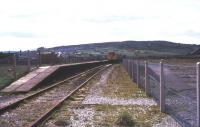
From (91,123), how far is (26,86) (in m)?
14.4

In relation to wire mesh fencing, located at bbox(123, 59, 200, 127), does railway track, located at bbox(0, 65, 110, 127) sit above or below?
below

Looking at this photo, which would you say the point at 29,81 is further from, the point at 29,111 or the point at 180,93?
the point at 180,93

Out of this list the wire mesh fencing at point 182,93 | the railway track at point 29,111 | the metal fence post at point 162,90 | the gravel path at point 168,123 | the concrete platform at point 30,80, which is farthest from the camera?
the concrete platform at point 30,80

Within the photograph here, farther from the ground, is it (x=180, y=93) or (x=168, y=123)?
(x=180, y=93)

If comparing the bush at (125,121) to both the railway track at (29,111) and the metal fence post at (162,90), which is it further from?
the metal fence post at (162,90)

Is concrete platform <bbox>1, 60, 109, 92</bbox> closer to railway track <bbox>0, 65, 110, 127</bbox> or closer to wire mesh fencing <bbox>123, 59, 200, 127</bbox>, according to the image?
railway track <bbox>0, 65, 110, 127</bbox>

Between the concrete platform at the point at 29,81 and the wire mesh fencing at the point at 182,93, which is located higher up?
the wire mesh fencing at the point at 182,93

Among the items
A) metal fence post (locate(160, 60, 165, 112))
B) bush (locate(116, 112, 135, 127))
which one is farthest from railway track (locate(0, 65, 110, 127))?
metal fence post (locate(160, 60, 165, 112))

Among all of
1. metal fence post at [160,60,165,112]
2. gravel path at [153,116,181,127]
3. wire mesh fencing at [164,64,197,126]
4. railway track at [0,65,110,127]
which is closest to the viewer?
wire mesh fencing at [164,64,197,126]

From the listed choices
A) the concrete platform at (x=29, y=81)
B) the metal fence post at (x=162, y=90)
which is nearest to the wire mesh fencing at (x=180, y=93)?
the metal fence post at (x=162, y=90)

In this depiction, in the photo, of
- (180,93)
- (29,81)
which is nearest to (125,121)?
(180,93)

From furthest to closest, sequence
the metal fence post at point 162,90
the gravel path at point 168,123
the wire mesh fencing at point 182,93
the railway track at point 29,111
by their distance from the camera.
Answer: the metal fence post at point 162,90, the railway track at point 29,111, the gravel path at point 168,123, the wire mesh fencing at point 182,93

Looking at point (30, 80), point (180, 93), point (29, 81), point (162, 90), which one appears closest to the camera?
point (180, 93)

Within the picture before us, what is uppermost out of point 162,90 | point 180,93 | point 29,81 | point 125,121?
point 180,93
